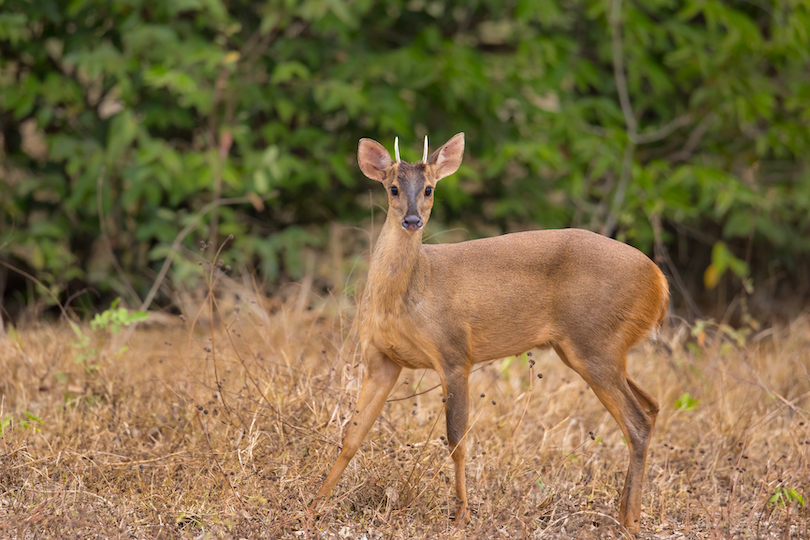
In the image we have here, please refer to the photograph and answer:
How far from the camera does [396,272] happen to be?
11.9 ft

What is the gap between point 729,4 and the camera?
791 centimetres

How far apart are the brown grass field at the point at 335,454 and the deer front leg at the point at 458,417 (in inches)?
2.9

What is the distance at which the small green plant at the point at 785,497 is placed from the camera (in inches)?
149

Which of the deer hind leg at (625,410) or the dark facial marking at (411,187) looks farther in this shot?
the deer hind leg at (625,410)

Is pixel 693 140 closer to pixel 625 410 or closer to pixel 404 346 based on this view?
pixel 625 410

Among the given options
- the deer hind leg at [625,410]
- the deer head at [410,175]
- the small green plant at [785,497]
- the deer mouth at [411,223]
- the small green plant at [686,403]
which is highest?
the deer head at [410,175]

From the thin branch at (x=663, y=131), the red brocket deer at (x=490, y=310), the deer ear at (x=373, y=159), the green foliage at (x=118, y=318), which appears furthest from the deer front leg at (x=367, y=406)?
the thin branch at (x=663, y=131)

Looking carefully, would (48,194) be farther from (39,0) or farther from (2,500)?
(2,500)

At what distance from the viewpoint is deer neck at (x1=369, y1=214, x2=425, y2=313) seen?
3.64m

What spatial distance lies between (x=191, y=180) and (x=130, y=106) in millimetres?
782

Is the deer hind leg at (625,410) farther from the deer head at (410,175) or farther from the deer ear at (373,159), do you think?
the deer ear at (373,159)

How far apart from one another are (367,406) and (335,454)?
0.35 m

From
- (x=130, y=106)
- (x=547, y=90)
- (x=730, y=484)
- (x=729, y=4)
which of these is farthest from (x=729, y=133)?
(x=130, y=106)

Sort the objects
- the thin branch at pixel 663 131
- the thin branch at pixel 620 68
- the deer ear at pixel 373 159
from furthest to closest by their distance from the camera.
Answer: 1. the thin branch at pixel 663 131
2. the thin branch at pixel 620 68
3. the deer ear at pixel 373 159
